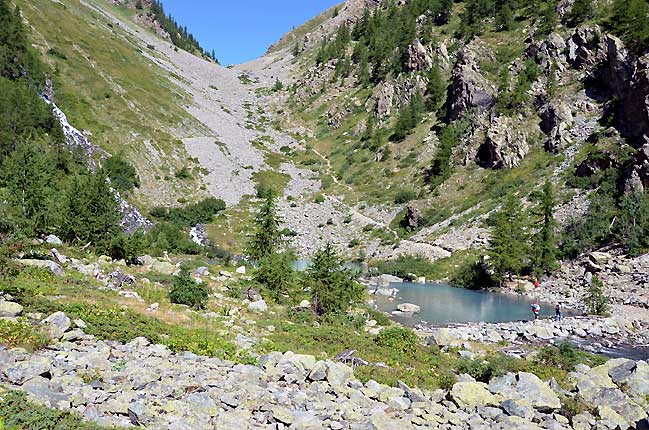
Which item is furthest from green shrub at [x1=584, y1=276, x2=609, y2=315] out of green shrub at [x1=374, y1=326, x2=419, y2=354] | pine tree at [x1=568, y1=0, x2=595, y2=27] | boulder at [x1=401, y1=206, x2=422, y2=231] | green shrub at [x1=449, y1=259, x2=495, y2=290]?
pine tree at [x1=568, y1=0, x2=595, y2=27]

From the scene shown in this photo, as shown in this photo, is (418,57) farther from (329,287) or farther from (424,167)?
(329,287)

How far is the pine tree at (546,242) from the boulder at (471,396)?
1474 inches

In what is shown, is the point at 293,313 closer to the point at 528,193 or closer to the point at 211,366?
the point at 211,366

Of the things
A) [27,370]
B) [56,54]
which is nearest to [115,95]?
[56,54]

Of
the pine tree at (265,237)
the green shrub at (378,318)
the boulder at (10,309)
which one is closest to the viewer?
the boulder at (10,309)

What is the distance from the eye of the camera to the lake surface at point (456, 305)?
1348 inches

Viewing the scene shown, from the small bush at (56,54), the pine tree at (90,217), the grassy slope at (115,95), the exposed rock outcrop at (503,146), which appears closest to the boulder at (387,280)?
the pine tree at (90,217)

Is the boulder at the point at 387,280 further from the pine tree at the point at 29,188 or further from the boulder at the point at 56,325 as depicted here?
the boulder at the point at 56,325

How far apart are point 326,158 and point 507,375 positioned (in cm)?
8913

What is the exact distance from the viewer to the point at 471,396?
13.3m

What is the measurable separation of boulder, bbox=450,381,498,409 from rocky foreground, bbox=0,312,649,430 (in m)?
0.03

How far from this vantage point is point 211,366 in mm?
12492

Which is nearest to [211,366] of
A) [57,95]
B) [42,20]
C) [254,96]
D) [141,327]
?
[141,327]

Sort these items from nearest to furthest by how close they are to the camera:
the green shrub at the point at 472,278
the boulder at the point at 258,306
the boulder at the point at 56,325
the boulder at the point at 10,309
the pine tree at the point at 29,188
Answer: the boulder at the point at 56,325 → the boulder at the point at 10,309 → the boulder at the point at 258,306 → the pine tree at the point at 29,188 → the green shrub at the point at 472,278
